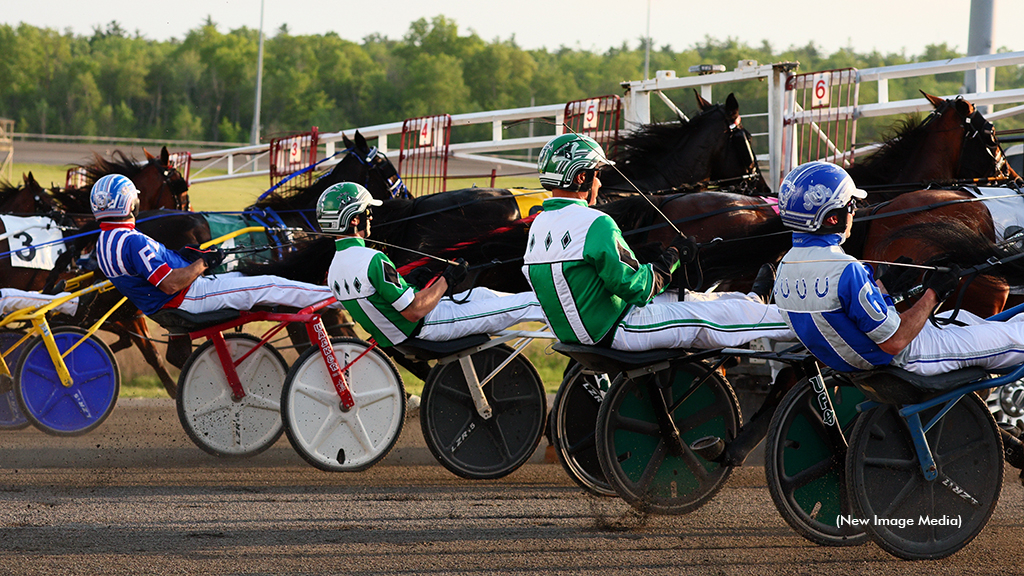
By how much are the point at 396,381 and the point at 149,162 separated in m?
5.33

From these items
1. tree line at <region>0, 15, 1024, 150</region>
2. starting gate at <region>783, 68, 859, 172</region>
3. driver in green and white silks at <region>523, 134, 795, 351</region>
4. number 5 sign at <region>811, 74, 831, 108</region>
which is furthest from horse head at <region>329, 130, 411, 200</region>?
tree line at <region>0, 15, 1024, 150</region>

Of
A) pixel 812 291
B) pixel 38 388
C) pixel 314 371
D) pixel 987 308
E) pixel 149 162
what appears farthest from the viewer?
pixel 149 162

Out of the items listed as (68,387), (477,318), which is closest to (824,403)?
(477,318)

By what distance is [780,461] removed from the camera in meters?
4.00

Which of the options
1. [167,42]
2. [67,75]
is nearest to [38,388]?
[67,75]

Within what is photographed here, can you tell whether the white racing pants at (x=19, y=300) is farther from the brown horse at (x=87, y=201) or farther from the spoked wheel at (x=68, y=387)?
the brown horse at (x=87, y=201)

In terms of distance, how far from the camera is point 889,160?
7.01 meters

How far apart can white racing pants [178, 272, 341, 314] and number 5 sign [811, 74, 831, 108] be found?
14.2 feet

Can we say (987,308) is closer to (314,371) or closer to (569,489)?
(569,489)

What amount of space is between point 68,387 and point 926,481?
5591 mm

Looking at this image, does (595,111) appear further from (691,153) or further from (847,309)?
(847,309)

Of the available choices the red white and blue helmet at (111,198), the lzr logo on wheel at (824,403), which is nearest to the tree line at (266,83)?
the red white and blue helmet at (111,198)

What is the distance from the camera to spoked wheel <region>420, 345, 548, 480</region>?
A: 5508 millimetres

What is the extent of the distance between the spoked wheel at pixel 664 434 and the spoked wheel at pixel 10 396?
4.80 metres
